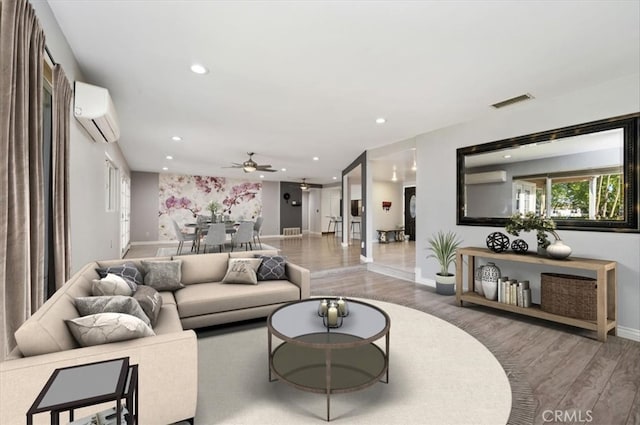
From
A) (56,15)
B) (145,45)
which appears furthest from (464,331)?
(56,15)

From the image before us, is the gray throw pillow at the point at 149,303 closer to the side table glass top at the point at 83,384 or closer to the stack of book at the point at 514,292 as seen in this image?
the side table glass top at the point at 83,384

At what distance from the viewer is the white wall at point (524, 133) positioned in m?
2.89

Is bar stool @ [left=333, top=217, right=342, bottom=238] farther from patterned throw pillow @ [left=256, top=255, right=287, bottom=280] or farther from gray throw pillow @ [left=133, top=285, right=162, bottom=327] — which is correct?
gray throw pillow @ [left=133, top=285, right=162, bottom=327]

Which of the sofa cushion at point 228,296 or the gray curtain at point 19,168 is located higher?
the gray curtain at point 19,168

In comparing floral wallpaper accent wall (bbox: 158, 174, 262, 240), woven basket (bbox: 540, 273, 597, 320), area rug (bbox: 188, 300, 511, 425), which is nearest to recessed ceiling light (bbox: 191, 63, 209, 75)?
area rug (bbox: 188, 300, 511, 425)

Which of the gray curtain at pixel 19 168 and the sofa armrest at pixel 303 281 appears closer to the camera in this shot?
the gray curtain at pixel 19 168

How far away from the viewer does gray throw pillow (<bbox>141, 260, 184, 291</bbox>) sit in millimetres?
2979

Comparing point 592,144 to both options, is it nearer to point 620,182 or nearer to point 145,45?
point 620,182

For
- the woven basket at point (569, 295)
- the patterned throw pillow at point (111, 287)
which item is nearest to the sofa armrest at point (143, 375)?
the patterned throw pillow at point (111, 287)

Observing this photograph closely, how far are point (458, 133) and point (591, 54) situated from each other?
6.44 ft

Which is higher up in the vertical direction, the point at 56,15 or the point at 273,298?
the point at 56,15

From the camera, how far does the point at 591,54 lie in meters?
2.43
